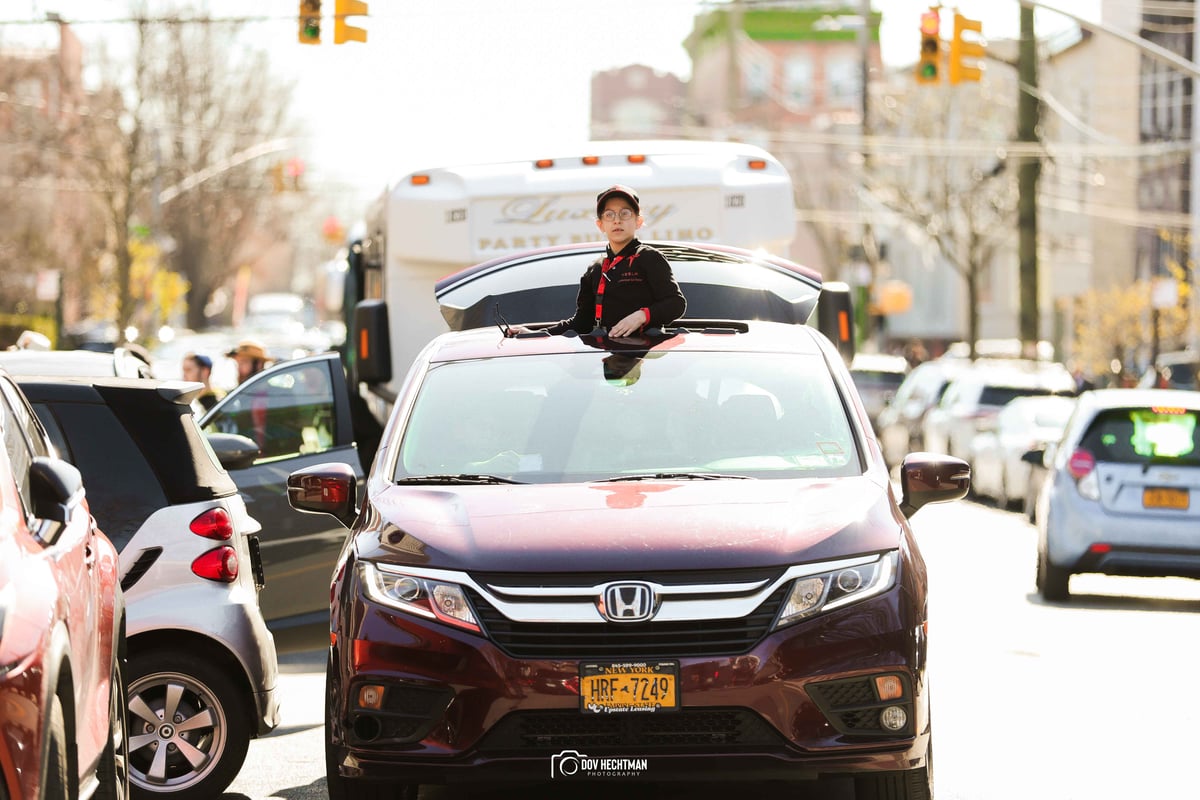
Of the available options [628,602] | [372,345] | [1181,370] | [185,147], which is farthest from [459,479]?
[185,147]

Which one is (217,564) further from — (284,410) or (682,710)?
(284,410)

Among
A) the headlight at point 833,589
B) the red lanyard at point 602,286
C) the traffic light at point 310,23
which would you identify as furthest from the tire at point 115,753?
the traffic light at point 310,23

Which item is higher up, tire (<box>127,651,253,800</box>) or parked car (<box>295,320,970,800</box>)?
parked car (<box>295,320,970,800</box>)

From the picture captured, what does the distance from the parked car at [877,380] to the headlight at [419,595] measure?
108 ft

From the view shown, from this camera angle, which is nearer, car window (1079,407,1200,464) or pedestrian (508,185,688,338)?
pedestrian (508,185,688,338)

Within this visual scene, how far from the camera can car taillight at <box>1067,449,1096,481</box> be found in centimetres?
1616

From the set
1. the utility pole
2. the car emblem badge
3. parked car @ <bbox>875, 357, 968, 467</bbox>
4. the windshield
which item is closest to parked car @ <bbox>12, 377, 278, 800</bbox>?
the windshield

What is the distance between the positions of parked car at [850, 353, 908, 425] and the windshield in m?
31.4

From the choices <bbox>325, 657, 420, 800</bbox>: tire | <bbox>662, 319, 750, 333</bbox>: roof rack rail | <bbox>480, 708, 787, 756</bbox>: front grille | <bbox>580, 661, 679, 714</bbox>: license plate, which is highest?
<bbox>662, 319, 750, 333</bbox>: roof rack rail

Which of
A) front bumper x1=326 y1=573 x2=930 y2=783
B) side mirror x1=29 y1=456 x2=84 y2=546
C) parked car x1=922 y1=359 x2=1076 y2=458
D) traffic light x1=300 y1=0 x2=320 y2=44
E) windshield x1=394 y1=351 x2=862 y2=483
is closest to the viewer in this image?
side mirror x1=29 y1=456 x2=84 y2=546

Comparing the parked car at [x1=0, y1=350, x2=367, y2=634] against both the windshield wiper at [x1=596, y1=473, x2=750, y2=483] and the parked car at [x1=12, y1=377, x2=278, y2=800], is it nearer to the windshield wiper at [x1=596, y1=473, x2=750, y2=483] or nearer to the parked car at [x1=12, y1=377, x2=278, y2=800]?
the parked car at [x1=12, y1=377, x2=278, y2=800]

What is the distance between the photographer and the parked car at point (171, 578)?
7.88 meters

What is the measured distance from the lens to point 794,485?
279 inches

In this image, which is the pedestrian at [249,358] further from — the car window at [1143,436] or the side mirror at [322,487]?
the side mirror at [322,487]
